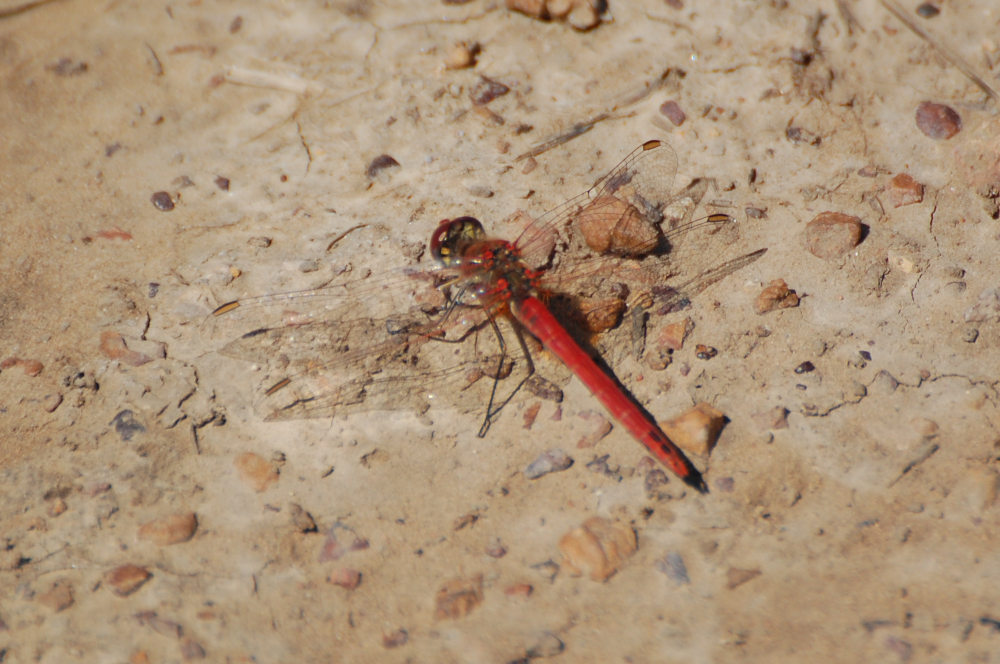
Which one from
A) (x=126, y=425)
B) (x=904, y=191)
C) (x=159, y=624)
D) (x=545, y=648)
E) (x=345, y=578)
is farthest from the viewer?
(x=904, y=191)

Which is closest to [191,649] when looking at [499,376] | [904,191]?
[499,376]

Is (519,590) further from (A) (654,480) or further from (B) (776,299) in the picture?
(B) (776,299)

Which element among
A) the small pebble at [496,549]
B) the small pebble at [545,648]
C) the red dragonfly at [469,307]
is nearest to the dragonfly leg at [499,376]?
the red dragonfly at [469,307]

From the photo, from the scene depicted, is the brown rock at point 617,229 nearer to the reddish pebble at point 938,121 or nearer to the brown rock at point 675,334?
the brown rock at point 675,334

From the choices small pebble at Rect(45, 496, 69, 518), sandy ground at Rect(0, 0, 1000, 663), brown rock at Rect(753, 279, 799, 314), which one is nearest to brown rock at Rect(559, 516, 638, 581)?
sandy ground at Rect(0, 0, 1000, 663)

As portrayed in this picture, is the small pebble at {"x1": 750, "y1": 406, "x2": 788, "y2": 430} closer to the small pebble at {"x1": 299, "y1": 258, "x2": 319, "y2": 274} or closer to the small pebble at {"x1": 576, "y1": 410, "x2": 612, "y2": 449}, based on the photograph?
the small pebble at {"x1": 576, "y1": 410, "x2": 612, "y2": 449}

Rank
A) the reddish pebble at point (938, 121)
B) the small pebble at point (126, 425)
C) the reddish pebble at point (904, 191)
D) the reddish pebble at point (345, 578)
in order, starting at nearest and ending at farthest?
the reddish pebble at point (345, 578), the small pebble at point (126, 425), the reddish pebble at point (904, 191), the reddish pebble at point (938, 121)
